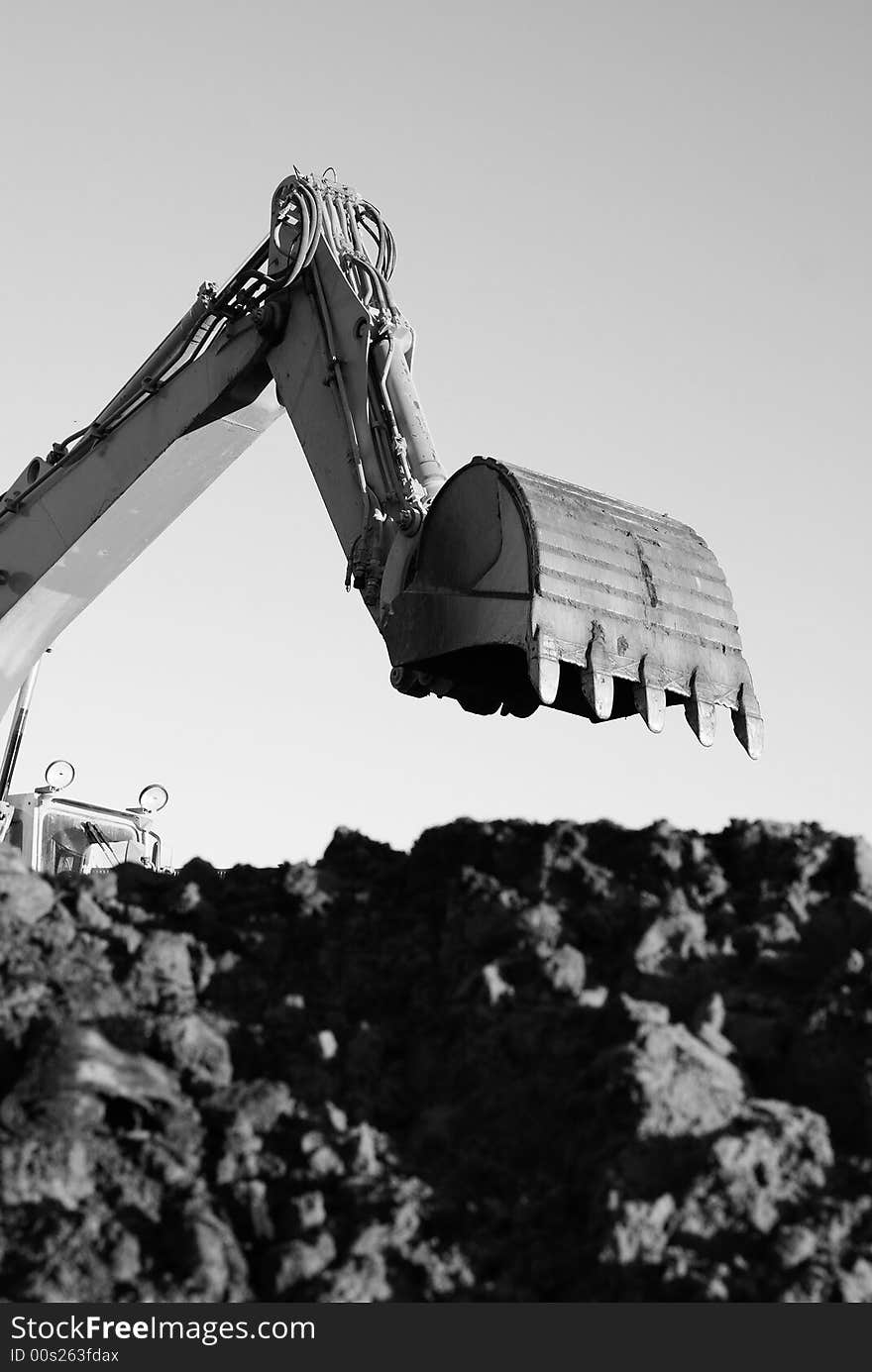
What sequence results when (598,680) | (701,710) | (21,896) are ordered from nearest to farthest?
1. (21,896)
2. (598,680)
3. (701,710)

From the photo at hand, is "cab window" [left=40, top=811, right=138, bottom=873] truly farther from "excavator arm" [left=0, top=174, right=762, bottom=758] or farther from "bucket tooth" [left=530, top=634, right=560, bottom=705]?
"bucket tooth" [left=530, top=634, right=560, bottom=705]

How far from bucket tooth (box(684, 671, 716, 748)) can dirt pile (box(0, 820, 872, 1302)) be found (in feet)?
5.87

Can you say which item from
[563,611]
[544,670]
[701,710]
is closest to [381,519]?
[563,611]

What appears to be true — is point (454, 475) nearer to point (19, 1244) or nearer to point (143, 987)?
point (143, 987)

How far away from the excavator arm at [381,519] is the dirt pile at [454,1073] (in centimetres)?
174

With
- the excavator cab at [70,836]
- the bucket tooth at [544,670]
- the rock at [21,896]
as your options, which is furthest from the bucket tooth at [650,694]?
the excavator cab at [70,836]

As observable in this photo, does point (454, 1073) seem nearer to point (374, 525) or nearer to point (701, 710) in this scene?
point (701, 710)

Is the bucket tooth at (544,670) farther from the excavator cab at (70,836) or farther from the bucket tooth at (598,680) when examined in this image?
the excavator cab at (70,836)

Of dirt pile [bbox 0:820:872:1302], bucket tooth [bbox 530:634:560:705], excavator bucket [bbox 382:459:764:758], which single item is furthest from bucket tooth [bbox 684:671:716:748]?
dirt pile [bbox 0:820:872:1302]

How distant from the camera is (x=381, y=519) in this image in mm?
9664

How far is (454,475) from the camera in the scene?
913cm

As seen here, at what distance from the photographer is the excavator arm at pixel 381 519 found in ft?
28.4

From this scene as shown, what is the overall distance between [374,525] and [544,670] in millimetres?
1765
